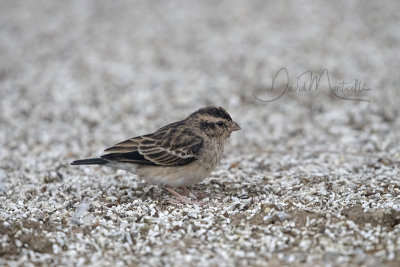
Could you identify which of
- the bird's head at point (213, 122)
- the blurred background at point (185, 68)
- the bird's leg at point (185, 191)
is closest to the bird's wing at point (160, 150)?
the bird's head at point (213, 122)

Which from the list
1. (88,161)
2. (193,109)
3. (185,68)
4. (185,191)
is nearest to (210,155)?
(185,191)

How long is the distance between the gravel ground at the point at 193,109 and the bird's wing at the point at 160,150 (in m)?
0.56

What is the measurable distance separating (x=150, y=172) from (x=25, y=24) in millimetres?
11993

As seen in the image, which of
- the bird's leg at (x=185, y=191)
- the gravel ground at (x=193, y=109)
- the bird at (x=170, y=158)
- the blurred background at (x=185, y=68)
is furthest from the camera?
the blurred background at (x=185, y=68)

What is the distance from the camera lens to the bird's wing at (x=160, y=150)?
269 inches

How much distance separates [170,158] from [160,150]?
18 centimetres

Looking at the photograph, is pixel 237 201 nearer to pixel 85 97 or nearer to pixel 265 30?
pixel 85 97

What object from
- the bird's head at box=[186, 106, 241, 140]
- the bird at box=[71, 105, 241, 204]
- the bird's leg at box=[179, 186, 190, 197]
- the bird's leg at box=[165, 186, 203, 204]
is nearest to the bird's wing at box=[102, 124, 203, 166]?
the bird at box=[71, 105, 241, 204]

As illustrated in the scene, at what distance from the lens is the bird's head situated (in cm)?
721

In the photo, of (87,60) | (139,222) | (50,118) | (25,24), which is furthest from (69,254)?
(25,24)

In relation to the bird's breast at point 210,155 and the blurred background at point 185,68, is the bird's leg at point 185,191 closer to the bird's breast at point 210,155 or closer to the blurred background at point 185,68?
the bird's breast at point 210,155

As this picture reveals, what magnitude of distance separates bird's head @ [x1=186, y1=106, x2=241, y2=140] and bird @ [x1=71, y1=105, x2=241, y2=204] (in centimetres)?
5

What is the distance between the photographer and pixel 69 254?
5.42 meters

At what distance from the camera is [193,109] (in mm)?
11359
